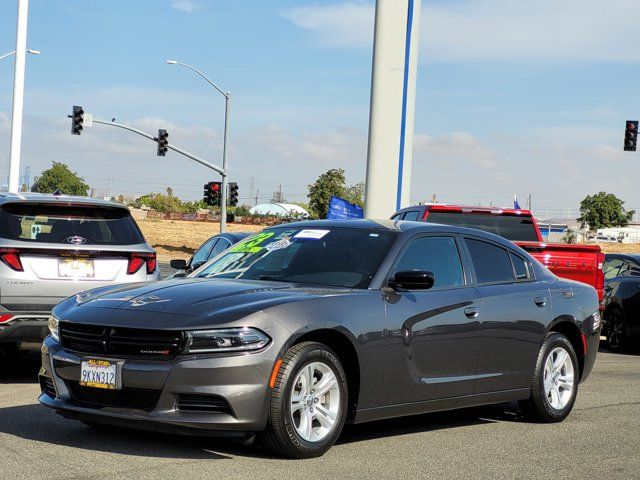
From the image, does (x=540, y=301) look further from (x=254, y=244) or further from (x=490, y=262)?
(x=254, y=244)

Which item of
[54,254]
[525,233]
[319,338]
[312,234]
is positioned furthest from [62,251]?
[525,233]

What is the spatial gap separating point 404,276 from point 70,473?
258 cm

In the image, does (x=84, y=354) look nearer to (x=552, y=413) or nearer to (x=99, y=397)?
(x=99, y=397)

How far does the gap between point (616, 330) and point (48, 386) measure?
11.0 meters

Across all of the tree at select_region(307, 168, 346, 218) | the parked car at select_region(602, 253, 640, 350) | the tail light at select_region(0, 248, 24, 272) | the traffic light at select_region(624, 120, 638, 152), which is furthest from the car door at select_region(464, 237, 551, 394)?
the tree at select_region(307, 168, 346, 218)

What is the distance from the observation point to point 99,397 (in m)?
6.60

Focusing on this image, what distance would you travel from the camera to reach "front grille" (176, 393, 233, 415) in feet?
20.7

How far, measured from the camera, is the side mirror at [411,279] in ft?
24.1

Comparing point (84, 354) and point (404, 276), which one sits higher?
point (404, 276)

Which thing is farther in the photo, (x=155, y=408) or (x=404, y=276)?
(x=404, y=276)

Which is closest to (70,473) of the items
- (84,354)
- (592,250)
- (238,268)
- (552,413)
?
(84,354)

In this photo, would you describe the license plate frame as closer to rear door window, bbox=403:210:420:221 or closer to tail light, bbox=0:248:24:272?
tail light, bbox=0:248:24:272

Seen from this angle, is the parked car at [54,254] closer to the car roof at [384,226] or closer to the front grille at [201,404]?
the car roof at [384,226]

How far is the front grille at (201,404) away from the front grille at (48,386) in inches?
41.1
